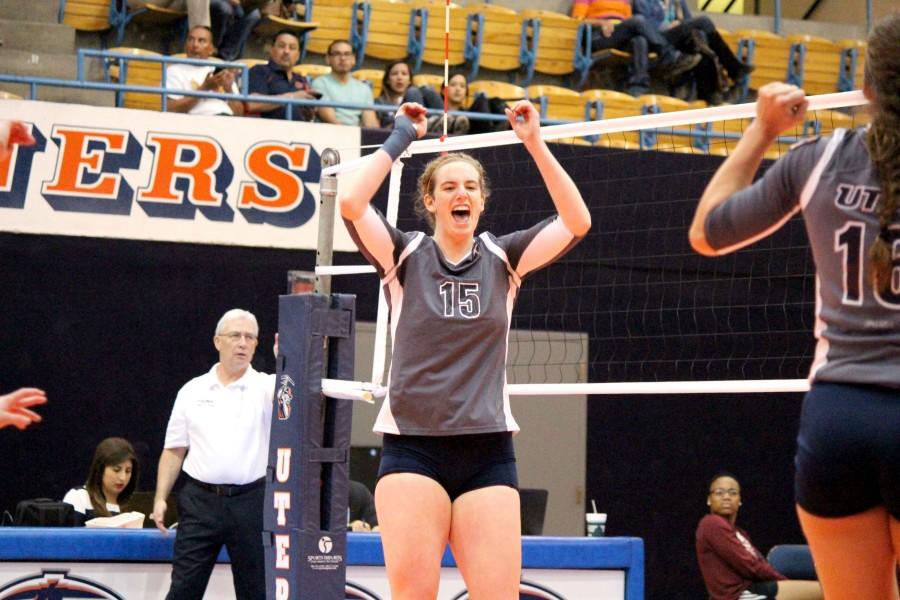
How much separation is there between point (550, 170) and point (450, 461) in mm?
906

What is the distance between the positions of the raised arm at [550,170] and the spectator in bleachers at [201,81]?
20.5 feet

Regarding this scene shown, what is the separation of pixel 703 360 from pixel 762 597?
2.74 m

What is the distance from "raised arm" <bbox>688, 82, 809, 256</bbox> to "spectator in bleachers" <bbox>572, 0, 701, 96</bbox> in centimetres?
1027

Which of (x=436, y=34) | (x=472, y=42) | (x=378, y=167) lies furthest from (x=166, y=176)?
(x=378, y=167)

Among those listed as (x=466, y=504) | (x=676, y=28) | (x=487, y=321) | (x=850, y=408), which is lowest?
(x=466, y=504)

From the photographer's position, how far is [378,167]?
3.80 meters

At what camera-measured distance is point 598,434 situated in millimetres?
10609

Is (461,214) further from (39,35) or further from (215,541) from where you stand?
(39,35)

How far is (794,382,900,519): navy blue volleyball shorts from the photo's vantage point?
83.9 inches

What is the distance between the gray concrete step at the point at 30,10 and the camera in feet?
36.0

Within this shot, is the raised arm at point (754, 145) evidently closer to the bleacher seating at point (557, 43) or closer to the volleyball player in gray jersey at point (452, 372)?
the volleyball player in gray jersey at point (452, 372)

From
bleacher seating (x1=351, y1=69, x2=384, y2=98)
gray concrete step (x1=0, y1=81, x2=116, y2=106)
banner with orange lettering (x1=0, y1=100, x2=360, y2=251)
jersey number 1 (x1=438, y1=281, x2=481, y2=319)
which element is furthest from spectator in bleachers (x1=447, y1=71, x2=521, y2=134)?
jersey number 1 (x1=438, y1=281, x2=481, y2=319)

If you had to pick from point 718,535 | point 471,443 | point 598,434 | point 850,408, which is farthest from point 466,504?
point 598,434

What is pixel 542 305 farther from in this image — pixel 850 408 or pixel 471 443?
pixel 850 408
